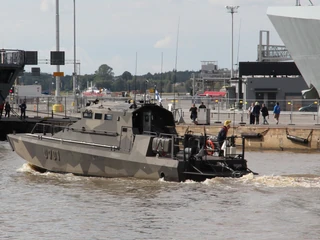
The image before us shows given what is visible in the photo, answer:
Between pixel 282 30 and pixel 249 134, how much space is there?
5.30 meters

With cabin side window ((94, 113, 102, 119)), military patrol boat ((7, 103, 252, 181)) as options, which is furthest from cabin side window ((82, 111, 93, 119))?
cabin side window ((94, 113, 102, 119))

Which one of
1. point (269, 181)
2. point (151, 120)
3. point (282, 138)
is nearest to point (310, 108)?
point (282, 138)

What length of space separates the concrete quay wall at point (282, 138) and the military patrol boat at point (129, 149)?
11.1m

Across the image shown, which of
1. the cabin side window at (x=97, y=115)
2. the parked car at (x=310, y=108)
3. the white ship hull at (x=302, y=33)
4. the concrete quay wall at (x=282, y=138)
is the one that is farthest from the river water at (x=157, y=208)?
the parked car at (x=310, y=108)

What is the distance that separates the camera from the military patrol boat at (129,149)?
25.3 m

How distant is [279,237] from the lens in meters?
18.2

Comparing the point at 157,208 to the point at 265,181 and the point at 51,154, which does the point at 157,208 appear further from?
the point at 51,154

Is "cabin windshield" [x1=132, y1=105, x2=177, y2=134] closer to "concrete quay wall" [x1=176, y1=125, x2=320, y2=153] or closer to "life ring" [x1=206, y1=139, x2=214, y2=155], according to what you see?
"life ring" [x1=206, y1=139, x2=214, y2=155]

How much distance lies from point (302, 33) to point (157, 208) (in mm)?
15696

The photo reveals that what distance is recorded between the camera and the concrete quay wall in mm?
38656

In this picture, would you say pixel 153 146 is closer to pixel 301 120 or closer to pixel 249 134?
pixel 249 134

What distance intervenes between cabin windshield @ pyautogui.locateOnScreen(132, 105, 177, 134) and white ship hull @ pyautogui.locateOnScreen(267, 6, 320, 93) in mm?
9340

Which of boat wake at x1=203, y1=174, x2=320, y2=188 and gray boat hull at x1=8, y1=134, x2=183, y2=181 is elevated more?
gray boat hull at x1=8, y1=134, x2=183, y2=181

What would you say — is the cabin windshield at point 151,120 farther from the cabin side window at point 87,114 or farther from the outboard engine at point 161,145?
the cabin side window at point 87,114
